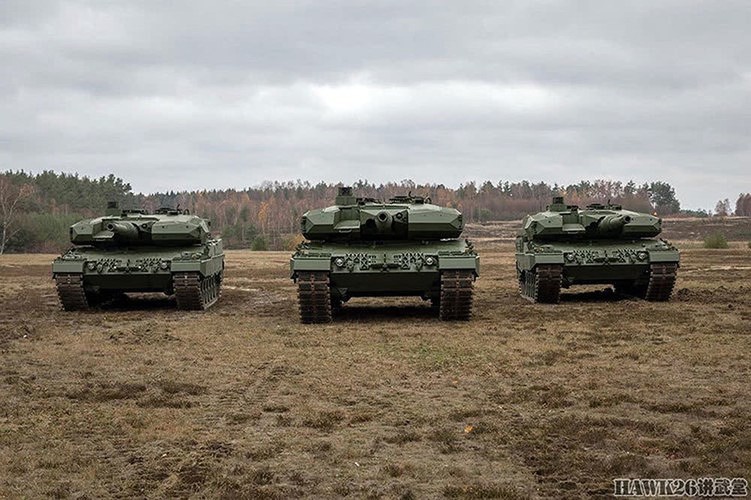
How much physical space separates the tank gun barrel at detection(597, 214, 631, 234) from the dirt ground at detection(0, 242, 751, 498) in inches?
126

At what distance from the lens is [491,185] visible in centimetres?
14975

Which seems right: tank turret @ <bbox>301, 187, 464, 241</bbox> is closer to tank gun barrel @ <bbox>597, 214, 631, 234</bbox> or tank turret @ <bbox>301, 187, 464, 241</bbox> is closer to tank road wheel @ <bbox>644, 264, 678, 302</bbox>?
tank gun barrel @ <bbox>597, 214, 631, 234</bbox>

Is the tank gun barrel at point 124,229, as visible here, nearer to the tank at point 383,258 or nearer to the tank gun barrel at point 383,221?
the tank at point 383,258

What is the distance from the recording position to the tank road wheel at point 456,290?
1666 centimetres

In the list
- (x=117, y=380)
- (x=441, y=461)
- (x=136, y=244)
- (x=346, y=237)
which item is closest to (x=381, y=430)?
(x=441, y=461)

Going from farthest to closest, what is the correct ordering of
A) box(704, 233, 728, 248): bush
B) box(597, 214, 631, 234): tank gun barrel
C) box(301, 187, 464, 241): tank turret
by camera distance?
1. box(704, 233, 728, 248): bush
2. box(597, 214, 631, 234): tank gun barrel
3. box(301, 187, 464, 241): tank turret

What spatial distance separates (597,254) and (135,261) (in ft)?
34.6

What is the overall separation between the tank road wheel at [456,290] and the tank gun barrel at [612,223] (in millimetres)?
5368

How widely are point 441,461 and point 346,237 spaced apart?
11.0 metres

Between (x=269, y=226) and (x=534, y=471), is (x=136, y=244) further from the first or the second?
(x=269, y=226)

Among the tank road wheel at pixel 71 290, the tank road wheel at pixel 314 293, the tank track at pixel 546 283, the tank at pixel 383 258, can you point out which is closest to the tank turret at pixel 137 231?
the tank road wheel at pixel 71 290

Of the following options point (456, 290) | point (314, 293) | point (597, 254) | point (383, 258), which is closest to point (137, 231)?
point (314, 293)

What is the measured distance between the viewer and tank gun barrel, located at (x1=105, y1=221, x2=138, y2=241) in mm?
19516

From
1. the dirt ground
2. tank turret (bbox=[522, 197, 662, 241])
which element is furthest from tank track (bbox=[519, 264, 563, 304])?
the dirt ground
